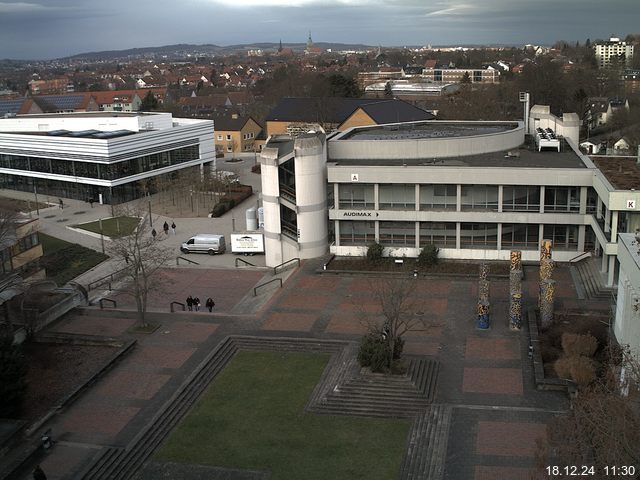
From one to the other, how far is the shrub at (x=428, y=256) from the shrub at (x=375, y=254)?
237cm

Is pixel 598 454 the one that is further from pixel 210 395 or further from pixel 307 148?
pixel 307 148

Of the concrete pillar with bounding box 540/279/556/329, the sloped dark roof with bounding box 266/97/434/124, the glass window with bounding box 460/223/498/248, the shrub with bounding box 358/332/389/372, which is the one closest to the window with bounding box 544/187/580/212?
the glass window with bounding box 460/223/498/248

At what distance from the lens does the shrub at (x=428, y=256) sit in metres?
41.3

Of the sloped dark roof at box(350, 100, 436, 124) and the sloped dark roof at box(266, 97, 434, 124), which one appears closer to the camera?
the sloped dark roof at box(350, 100, 436, 124)

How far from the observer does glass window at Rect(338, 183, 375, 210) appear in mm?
43375

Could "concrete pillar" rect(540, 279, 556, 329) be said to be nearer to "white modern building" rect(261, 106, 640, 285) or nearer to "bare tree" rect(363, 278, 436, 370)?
"bare tree" rect(363, 278, 436, 370)

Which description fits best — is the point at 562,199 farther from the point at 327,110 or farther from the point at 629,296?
the point at 327,110

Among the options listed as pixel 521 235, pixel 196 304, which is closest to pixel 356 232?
pixel 521 235

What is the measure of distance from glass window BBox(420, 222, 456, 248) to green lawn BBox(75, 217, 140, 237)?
79.1ft

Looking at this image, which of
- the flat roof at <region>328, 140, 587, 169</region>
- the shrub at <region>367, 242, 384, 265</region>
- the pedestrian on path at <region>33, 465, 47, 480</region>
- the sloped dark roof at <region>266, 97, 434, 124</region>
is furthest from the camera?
the sloped dark roof at <region>266, 97, 434, 124</region>

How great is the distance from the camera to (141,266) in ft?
111

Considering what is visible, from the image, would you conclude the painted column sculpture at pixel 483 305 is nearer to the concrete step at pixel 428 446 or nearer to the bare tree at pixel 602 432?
the concrete step at pixel 428 446

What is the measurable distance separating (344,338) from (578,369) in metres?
10.4

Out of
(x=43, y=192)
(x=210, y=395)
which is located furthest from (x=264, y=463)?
(x=43, y=192)
